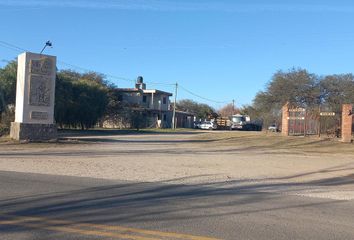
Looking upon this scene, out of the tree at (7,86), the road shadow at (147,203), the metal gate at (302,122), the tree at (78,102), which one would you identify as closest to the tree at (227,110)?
the tree at (78,102)

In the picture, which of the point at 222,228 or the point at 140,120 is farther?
the point at 140,120

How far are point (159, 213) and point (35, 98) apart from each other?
22399 mm

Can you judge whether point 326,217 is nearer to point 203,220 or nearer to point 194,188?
point 203,220

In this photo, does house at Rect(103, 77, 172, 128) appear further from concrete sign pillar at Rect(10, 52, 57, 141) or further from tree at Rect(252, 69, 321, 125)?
concrete sign pillar at Rect(10, 52, 57, 141)

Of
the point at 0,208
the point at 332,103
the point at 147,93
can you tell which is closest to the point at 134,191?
the point at 0,208

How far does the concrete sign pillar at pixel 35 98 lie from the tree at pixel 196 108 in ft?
272

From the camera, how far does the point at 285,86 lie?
2330 inches

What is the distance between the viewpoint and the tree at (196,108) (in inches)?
4473

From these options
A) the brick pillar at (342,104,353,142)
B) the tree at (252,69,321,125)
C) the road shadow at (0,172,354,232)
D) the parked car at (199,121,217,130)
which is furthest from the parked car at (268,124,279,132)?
the road shadow at (0,172,354,232)

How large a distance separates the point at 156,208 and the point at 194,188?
3513 millimetres

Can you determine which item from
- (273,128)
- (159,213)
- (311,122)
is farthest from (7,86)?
(159,213)

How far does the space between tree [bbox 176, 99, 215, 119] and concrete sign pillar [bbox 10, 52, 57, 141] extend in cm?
8293

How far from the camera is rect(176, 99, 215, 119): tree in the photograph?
114 metres

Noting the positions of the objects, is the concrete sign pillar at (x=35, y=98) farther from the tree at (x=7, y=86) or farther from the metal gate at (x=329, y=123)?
the metal gate at (x=329, y=123)
